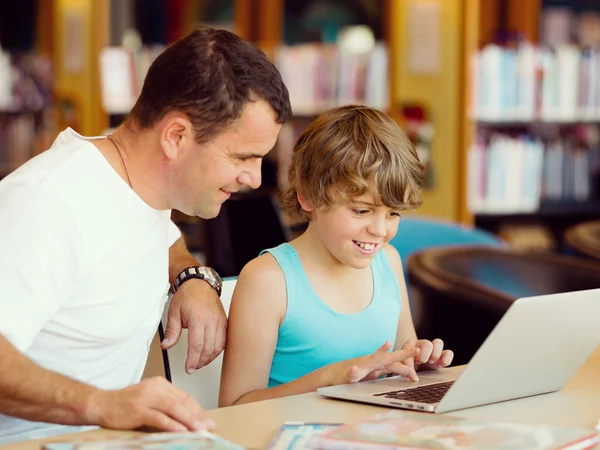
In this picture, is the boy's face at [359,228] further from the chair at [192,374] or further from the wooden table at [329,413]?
the wooden table at [329,413]

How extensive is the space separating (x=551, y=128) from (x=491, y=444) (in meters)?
4.61

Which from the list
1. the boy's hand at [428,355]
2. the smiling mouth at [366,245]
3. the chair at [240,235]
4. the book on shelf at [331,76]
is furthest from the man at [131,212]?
the book on shelf at [331,76]

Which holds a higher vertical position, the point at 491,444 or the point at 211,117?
the point at 211,117

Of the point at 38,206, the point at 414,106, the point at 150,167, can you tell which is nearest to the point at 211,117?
the point at 150,167

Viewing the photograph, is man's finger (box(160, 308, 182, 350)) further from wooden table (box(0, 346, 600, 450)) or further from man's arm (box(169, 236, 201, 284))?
wooden table (box(0, 346, 600, 450))

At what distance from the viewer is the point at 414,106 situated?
16.3ft

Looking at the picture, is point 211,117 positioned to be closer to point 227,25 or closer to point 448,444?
point 448,444

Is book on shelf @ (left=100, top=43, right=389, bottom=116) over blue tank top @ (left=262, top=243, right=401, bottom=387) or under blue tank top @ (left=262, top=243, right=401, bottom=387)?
over

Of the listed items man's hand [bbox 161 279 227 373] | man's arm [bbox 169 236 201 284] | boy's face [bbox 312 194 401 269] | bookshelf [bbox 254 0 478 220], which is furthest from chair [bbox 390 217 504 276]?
man's hand [bbox 161 279 227 373]

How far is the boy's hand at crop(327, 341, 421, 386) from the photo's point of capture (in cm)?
143

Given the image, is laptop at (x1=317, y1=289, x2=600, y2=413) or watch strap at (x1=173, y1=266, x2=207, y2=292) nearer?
laptop at (x1=317, y1=289, x2=600, y2=413)

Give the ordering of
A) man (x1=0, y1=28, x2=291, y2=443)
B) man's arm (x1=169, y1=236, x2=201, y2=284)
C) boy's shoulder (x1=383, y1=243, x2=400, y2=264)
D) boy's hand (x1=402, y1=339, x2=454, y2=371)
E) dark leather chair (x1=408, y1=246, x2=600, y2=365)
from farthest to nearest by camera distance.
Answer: dark leather chair (x1=408, y1=246, x2=600, y2=365)
boy's shoulder (x1=383, y1=243, x2=400, y2=264)
man's arm (x1=169, y1=236, x2=201, y2=284)
boy's hand (x1=402, y1=339, x2=454, y2=371)
man (x1=0, y1=28, x2=291, y2=443)

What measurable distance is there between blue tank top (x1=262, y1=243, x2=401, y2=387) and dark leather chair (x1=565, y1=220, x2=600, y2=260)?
6.28 feet

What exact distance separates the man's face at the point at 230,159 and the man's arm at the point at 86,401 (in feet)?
1.40
